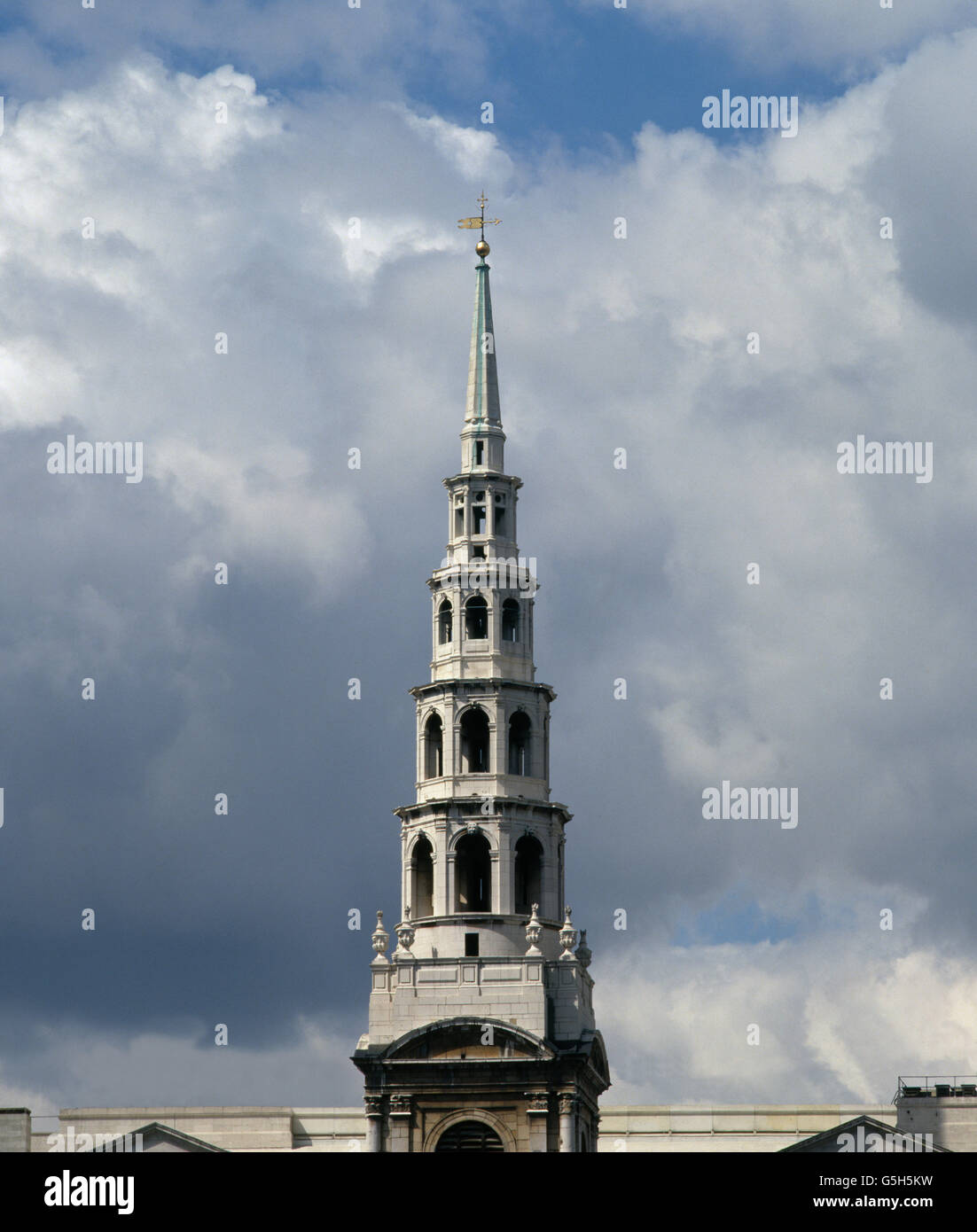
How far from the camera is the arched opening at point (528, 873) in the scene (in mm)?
127312

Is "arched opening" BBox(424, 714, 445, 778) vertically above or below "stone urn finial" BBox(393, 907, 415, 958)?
above

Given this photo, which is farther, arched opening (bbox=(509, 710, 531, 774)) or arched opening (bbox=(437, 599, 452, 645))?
arched opening (bbox=(437, 599, 452, 645))

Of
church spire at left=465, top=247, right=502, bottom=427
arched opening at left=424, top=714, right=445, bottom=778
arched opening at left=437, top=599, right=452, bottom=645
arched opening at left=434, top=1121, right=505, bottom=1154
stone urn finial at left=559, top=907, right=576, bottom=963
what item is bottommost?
arched opening at left=434, top=1121, right=505, bottom=1154

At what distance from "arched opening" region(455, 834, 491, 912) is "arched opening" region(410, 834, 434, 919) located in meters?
1.46

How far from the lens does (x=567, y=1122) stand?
120 metres

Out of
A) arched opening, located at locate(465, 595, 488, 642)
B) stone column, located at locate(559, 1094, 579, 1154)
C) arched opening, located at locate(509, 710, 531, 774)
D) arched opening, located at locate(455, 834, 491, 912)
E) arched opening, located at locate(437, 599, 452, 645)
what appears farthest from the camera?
arched opening, located at locate(437, 599, 452, 645)

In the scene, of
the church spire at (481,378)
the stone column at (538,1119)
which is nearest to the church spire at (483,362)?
the church spire at (481,378)

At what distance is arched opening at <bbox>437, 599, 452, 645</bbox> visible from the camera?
429ft

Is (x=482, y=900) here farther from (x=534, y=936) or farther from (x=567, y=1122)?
(x=567, y=1122)

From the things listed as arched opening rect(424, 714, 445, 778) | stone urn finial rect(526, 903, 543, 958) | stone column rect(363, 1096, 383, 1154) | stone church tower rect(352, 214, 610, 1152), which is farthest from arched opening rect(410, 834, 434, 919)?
stone column rect(363, 1096, 383, 1154)

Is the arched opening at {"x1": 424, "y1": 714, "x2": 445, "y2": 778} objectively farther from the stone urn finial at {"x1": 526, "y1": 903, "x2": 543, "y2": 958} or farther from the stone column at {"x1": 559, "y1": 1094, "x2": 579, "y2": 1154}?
the stone column at {"x1": 559, "y1": 1094, "x2": 579, "y2": 1154}

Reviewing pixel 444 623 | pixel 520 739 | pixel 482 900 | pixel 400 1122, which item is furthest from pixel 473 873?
pixel 400 1122
